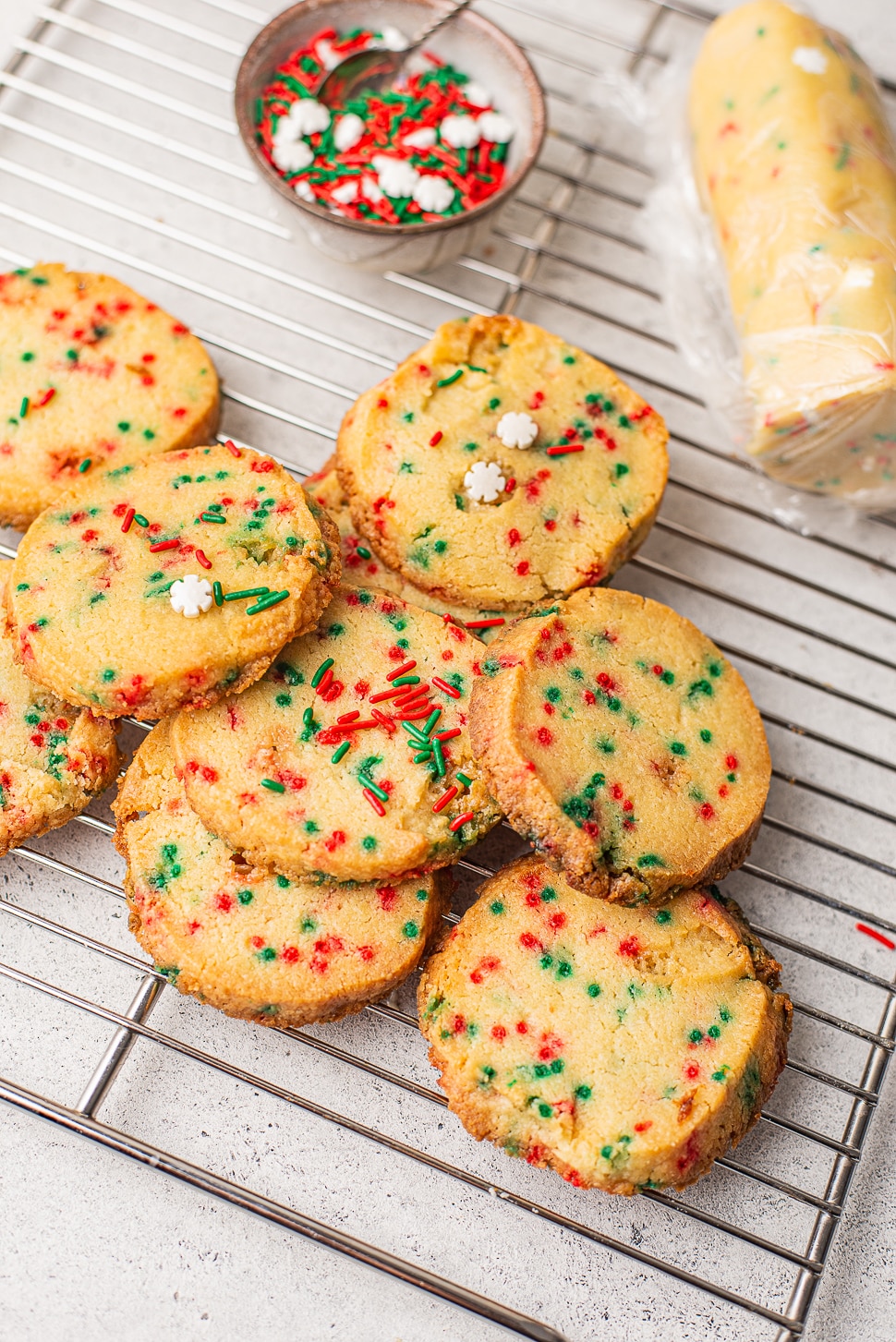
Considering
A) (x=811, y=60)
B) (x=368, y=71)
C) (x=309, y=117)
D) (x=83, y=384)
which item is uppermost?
(x=811, y=60)

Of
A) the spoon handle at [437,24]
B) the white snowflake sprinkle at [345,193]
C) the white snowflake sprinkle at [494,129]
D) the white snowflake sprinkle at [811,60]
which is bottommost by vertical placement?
the white snowflake sprinkle at [345,193]

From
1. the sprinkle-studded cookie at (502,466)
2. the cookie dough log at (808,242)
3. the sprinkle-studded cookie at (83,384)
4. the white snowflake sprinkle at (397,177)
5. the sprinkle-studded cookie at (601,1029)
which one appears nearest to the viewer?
the sprinkle-studded cookie at (601,1029)

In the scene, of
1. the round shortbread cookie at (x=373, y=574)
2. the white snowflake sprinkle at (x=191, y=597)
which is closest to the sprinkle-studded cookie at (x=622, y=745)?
the round shortbread cookie at (x=373, y=574)

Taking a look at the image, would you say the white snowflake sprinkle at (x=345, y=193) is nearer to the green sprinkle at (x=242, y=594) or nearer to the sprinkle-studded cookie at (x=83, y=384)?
the sprinkle-studded cookie at (x=83, y=384)

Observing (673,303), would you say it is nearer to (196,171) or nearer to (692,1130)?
(196,171)

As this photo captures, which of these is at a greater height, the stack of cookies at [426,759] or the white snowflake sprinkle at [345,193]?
the white snowflake sprinkle at [345,193]

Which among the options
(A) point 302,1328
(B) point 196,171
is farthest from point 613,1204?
(B) point 196,171

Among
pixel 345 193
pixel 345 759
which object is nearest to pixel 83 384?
pixel 345 193

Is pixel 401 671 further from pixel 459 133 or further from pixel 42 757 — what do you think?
pixel 459 133
